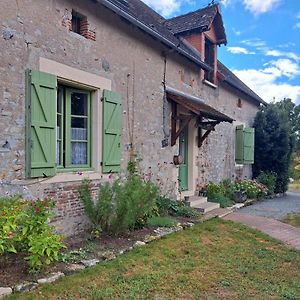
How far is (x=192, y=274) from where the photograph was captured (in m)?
4.60

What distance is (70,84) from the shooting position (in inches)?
230

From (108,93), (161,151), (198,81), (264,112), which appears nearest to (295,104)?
(264,112)

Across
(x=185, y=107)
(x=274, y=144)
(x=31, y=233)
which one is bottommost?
(x=31, y=233)

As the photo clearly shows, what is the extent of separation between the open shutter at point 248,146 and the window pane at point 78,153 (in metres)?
8.94

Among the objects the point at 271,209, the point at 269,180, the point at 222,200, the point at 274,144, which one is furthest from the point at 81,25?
the point at 274,144

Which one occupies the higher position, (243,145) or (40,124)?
(40,124)

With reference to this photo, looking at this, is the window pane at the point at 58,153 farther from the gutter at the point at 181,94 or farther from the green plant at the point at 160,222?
the gutter at the point at 181,94

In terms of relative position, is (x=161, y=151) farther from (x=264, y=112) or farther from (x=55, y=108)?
(x=264, y=112)

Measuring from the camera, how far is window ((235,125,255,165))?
13.6 meters

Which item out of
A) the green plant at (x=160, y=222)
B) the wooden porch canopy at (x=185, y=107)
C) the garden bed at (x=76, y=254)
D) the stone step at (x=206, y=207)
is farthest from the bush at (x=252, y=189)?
the garden bed at (x=76, y=254)

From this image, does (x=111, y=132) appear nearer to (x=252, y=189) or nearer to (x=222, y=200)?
(x=222, y=200)

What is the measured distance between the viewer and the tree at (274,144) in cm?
1465

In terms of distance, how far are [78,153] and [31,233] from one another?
7.45ft

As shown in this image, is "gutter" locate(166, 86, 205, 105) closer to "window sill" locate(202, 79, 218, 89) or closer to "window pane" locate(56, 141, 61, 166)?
"window sill" locate(202, 79, 218, 89)
